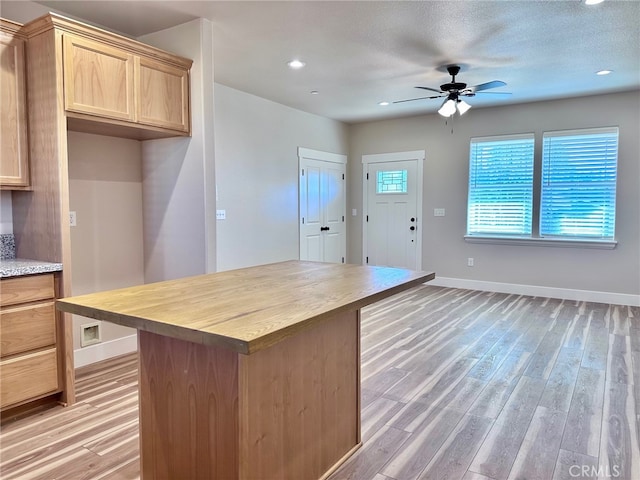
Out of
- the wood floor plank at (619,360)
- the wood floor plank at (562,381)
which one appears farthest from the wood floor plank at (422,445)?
the wood floor plank at (619,360)

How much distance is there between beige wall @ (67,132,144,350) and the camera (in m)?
3.21

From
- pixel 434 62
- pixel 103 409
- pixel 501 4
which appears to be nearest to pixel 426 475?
pixel 103 409

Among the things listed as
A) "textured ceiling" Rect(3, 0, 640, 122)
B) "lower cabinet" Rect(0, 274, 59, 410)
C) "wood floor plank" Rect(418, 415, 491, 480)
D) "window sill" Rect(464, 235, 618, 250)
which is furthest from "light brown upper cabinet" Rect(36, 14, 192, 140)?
"window sill" Rect(464, 235, 618, 250)

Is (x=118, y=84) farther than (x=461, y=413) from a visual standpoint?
Yes

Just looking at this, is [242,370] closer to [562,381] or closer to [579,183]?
[562,381]

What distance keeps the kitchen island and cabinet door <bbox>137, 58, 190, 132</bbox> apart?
1.52 metres

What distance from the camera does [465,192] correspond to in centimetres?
637

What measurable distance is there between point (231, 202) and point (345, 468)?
3.55 meters

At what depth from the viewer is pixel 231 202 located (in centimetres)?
506

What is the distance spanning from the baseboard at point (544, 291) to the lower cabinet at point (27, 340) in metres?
5.33

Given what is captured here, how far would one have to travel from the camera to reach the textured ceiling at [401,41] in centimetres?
296

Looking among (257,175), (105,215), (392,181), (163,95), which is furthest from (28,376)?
(392,181)

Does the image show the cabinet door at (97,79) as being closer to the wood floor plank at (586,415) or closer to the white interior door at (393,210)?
the wood floor plank at (586,415)

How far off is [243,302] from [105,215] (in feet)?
7.36
